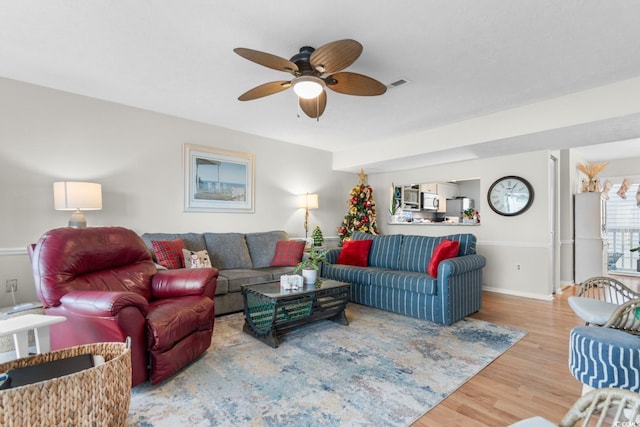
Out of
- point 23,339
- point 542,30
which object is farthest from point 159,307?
point 542,30

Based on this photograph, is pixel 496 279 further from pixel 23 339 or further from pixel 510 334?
pixel 23 339

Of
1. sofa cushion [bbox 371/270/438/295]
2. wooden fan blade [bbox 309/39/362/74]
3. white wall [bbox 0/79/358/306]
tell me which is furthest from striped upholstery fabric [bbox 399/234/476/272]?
wooden fan blade [bbox 309/39/362/74]

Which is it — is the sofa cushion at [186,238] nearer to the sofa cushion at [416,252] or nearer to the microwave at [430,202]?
the sofa cushion at [416,252]

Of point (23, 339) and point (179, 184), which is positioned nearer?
point (23, 339)

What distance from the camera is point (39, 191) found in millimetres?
3262

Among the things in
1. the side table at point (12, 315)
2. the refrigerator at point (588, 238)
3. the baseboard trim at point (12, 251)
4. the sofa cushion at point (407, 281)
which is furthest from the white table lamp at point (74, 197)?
the refrigerator at point (588, 238)

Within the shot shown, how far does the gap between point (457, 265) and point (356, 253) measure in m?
1.50

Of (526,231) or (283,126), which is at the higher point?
(283,126)

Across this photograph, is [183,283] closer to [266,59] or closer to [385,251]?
[266,59]

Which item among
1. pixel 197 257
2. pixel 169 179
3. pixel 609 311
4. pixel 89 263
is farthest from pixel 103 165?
pixel 609 311

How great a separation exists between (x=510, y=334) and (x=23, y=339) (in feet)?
12.4

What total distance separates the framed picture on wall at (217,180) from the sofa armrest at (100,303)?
7.75 ft

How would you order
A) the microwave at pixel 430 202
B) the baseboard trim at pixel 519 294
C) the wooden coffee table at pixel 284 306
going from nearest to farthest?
the wooden coffee table at pixel 284 306, the baseboard trim at pixel 519 294, the microwave at pixel 430 202

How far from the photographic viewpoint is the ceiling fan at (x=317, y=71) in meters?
2.05
